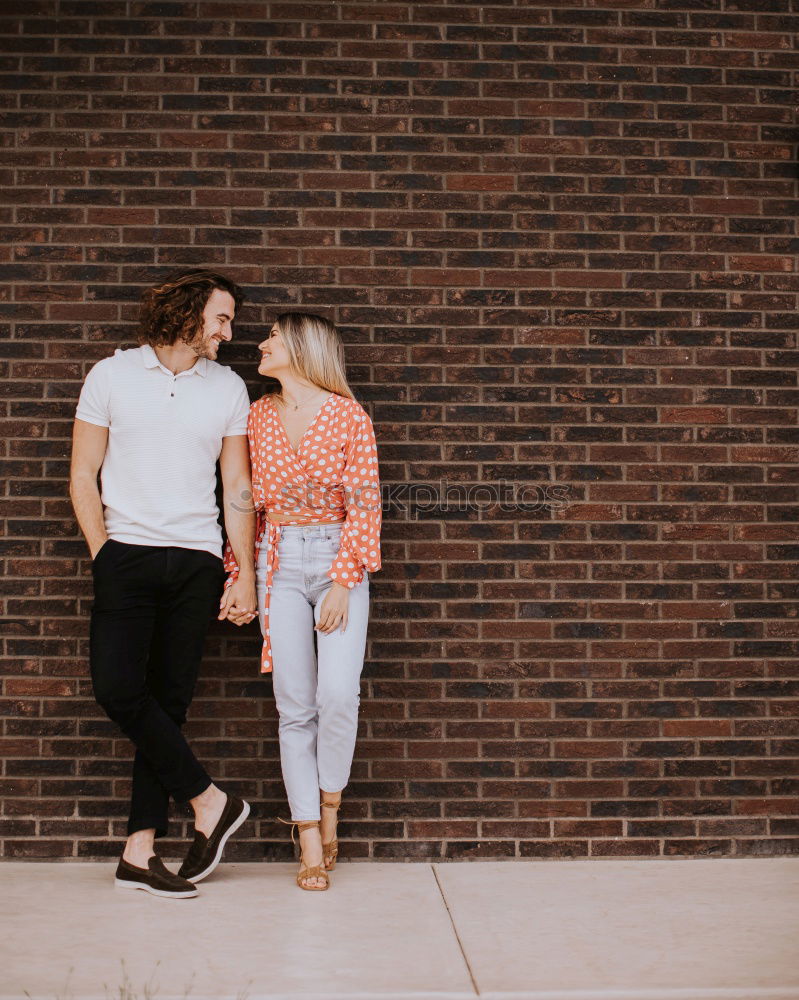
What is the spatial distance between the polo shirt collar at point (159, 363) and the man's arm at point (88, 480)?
30 centimetres

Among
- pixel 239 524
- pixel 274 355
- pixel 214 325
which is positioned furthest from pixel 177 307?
pixel 239 524

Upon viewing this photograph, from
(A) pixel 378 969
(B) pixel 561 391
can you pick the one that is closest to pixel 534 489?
(B) pixel 561 391

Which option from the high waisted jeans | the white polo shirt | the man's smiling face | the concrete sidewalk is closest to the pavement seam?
the concrete sidewalk

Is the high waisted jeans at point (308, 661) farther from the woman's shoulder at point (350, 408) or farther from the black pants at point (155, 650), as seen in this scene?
the woman's shoulder at point (350, 408)

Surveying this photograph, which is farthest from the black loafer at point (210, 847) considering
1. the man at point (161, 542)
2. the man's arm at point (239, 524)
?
the man's arm at point (239, 524)

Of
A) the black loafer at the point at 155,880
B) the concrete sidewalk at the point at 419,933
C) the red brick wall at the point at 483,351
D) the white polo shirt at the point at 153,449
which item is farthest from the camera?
the red brick wall at the point at 483,351

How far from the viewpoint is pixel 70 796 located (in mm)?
3395

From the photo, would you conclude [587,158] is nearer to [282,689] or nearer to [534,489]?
[534,489]

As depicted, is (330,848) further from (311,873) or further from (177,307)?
(177,307)

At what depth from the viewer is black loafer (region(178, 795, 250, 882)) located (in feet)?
10.1

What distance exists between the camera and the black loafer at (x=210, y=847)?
3092 mm

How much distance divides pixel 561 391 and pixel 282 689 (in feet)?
5.54

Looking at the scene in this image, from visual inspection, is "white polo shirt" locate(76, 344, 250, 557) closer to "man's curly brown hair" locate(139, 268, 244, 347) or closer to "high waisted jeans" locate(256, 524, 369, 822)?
"man's curly brown hair" locate(139, 268, 244, 347)

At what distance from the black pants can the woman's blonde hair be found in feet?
2.62
